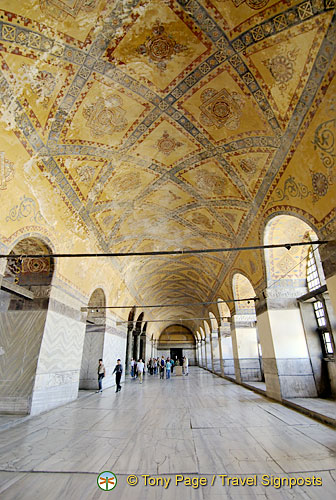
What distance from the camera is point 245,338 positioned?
12633 mm

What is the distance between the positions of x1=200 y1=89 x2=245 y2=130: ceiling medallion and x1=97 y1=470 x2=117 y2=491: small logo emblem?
661 cm

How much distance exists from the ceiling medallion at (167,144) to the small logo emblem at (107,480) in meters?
6.56

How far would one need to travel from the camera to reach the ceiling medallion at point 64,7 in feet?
13.0

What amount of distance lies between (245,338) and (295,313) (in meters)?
4.92

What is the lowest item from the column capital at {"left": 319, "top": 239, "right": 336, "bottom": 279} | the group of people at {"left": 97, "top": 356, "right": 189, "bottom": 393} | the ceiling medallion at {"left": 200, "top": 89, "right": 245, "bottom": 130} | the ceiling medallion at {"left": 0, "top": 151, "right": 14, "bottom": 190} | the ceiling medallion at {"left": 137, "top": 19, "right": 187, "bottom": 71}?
the group of people at {"left": 97, "top": 356, "right": 189, "bottom": 393}

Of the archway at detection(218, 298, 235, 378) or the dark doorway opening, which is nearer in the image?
the archway at detection(218, 298, 235, 378)

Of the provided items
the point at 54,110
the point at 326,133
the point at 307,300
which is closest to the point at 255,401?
the point at 307,300

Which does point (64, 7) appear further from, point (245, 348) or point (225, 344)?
point (225, 344)

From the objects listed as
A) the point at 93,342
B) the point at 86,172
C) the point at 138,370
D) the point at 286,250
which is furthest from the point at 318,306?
the point at 138,370

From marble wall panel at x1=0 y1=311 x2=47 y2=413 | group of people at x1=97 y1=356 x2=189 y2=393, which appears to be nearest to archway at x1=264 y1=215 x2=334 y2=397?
group of people at x1=97 y1=356 x2=189 y2=393

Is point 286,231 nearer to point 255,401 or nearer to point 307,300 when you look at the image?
point 307,300

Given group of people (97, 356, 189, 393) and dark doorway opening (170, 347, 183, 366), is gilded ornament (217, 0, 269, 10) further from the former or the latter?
dark doorway opening (170, 347, 183, 366)

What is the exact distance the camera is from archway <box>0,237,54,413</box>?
6.35 m

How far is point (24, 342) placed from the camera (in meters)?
6.79
